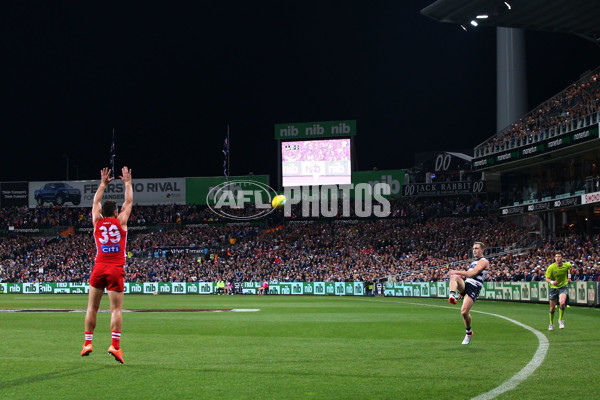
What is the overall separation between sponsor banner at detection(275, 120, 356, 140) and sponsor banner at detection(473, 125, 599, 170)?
15.9 m

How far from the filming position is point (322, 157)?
68000mm

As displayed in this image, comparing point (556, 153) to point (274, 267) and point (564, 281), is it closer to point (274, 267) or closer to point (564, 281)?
point (274, 267)


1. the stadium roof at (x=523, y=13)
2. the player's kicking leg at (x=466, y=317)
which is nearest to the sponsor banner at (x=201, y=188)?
the stadium roof at (x=523, y=13)

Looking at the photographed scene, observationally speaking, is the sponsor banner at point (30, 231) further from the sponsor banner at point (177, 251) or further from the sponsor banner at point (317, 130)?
the sponsor banner at point (317, 130)

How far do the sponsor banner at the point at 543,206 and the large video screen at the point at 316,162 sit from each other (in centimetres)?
1799

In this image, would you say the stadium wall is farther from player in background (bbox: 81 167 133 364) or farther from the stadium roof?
player in background (bbox: 81 167 133 364)

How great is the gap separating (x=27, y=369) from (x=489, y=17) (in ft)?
150

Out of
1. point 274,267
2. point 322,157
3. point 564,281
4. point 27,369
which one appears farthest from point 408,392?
point 322,157

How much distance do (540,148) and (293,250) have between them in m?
26.7

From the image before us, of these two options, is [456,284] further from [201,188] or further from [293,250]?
[201,188]

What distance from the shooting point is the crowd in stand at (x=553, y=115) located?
44.7 m

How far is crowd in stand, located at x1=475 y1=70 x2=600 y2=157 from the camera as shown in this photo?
4472 cm

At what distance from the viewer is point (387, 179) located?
7256 centimetres

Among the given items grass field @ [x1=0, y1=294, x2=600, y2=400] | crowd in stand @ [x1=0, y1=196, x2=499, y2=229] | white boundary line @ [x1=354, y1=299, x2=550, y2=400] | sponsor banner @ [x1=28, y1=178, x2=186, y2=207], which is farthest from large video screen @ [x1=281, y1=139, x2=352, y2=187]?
white boundary line @ [x1=354, y1=299, x2=550, y2=400]
